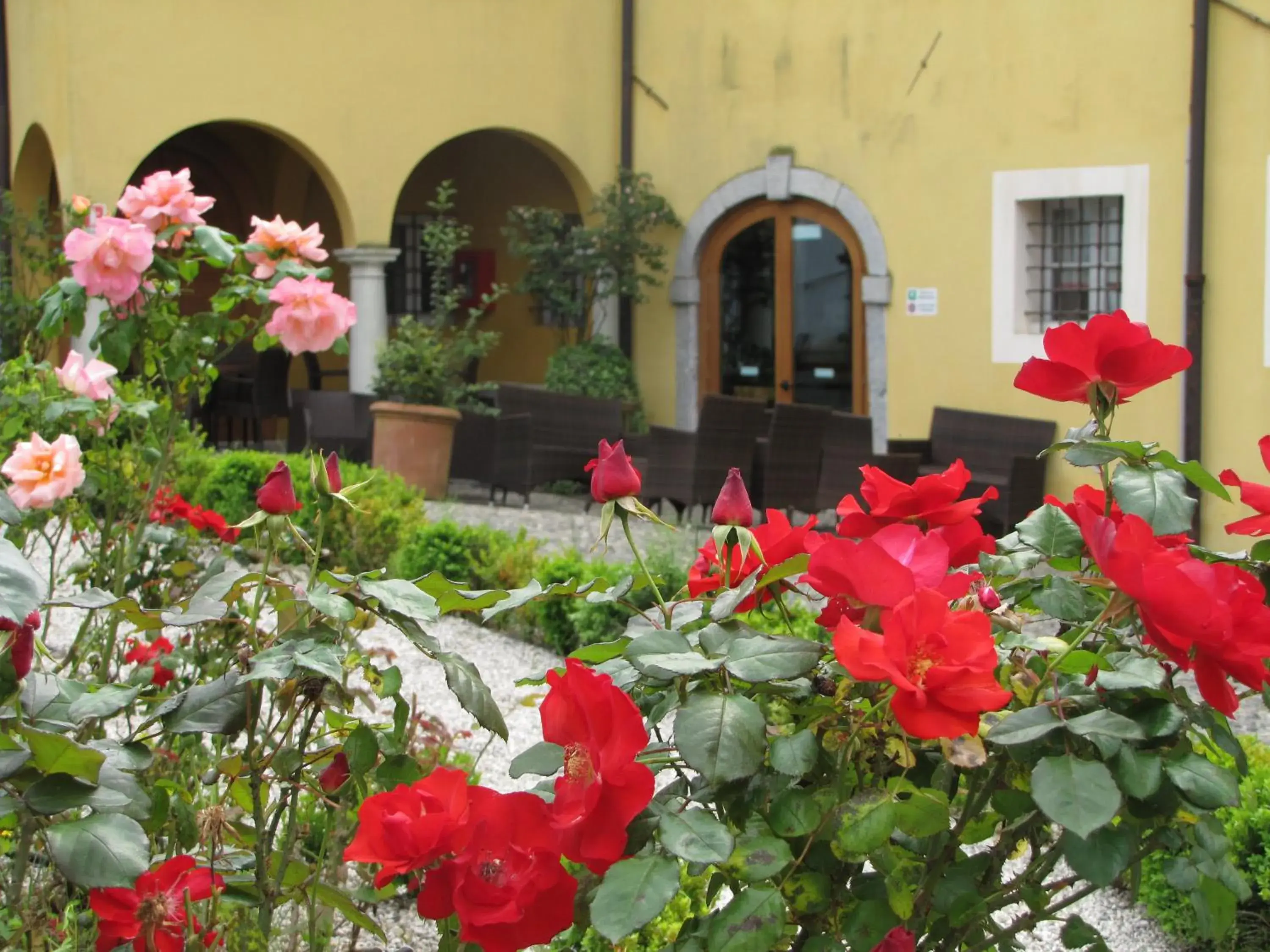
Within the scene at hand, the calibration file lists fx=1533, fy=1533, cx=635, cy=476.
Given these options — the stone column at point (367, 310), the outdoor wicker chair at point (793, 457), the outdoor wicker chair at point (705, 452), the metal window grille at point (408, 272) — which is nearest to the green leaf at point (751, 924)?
the outdoor wicker chair at point (793, 457)

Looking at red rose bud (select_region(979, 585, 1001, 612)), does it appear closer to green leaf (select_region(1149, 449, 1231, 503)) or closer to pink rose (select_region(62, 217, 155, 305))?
green leaf (select_region(1149, 449, 1231, 503))

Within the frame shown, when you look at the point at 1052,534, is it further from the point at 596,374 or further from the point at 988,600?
the point at 596,374

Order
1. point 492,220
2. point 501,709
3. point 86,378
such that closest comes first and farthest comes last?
point 86,378
point 501,709
point 492,220

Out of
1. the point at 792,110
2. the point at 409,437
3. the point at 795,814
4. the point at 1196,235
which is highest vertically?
the point at 792,110

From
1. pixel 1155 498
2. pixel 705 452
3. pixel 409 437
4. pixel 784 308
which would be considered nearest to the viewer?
pixel 1155 498

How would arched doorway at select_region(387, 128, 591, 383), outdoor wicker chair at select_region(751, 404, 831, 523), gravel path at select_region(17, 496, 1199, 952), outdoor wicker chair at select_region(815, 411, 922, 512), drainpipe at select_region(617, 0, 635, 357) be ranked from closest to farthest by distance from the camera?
1. gravel path at select_region(17, 496, 1199, 952)
2. outdoor wicker chair at select_region(815, 411, 922, 512)
3. outdoor wicker chair at select_region(751, 404, 831, 523)
4. drainpipe at select_region(617, 0, 635, 357)
5. arched doorway at select_region(387, 128, 591, 383)

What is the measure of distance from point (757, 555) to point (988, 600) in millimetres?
200

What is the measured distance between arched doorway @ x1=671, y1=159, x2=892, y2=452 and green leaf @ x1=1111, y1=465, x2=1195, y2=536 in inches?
382

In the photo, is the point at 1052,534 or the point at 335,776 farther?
the point at 335,776

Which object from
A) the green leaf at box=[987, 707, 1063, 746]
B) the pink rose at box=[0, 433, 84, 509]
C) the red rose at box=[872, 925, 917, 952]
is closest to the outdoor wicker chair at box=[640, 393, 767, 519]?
the pink rose at box=[0, 433, 84, 509]

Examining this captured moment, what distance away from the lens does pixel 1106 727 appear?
3.33ft

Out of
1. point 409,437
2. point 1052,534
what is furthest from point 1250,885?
point 409,437

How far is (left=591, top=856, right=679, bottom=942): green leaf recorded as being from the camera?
989mm

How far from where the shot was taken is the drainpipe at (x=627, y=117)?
39.5 ft
